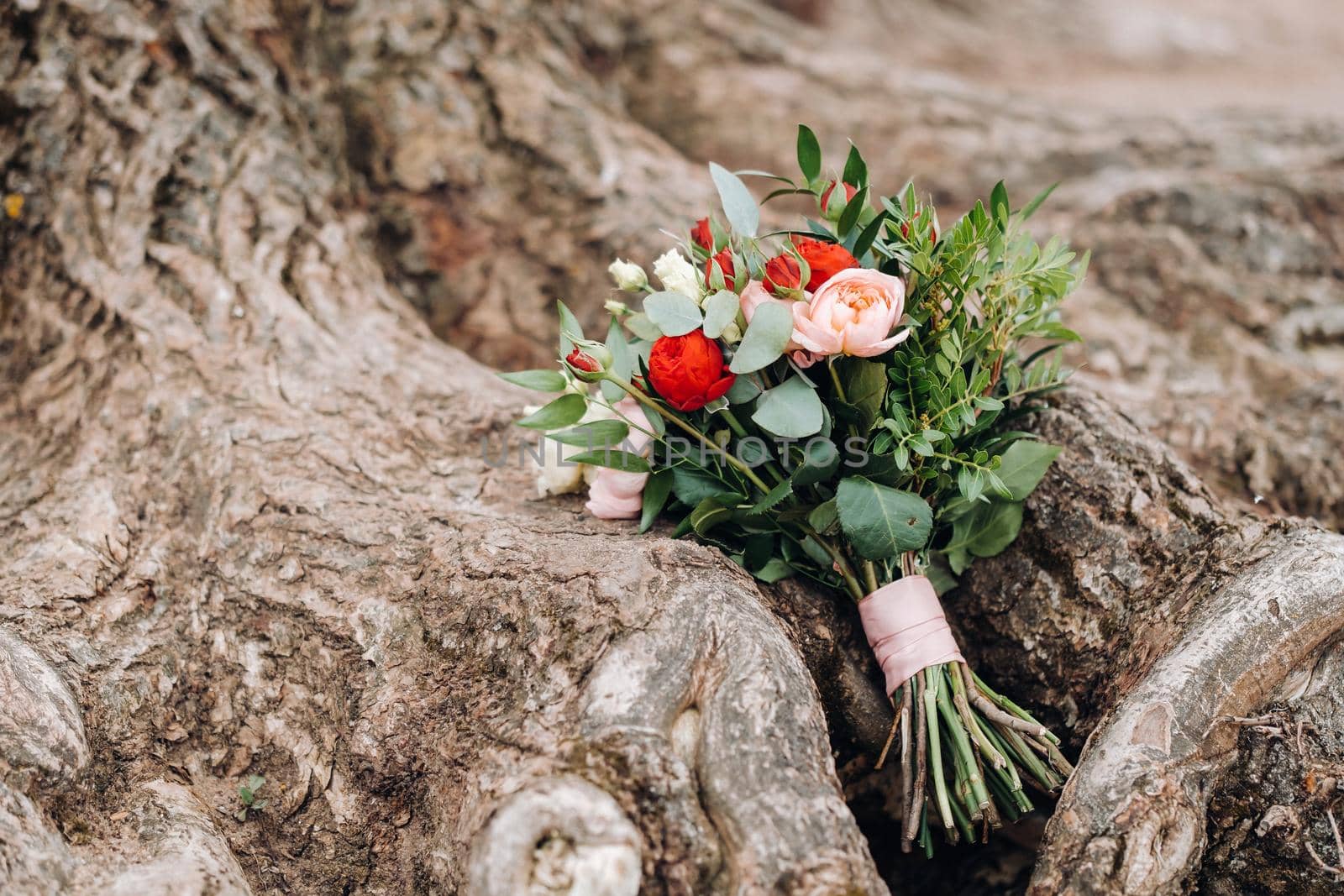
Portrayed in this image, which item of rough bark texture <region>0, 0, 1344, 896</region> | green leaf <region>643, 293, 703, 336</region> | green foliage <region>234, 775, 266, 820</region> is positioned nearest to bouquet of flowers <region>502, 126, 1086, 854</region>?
green leaf <region>643, 293, 703, 336</region>

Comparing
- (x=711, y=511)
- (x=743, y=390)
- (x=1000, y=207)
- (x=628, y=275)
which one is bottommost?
(x=711, y=511)

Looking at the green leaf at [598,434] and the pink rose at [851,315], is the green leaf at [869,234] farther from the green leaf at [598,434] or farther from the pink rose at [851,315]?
the green leaf at [598,434]

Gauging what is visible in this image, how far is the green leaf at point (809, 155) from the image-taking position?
5.26ft

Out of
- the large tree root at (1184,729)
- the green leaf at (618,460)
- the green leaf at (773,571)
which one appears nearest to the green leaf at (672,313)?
the green leaf at (618,460)

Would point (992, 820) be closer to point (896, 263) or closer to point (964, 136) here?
point (896, 263)

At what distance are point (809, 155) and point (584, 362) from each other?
554 mm

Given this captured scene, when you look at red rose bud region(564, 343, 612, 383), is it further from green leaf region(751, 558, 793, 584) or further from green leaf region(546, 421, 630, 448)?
green leaf region(751, 558, 793, 584)

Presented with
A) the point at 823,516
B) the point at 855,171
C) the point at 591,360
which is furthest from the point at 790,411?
the point at 855,171

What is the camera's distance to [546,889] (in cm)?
122

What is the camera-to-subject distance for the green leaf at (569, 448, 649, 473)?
5.36 feet

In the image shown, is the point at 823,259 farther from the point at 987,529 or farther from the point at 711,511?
the point at 987,529

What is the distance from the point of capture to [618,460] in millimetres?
1633

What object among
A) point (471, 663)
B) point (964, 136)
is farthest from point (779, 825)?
point (964, 136)

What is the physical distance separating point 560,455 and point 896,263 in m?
0.77
